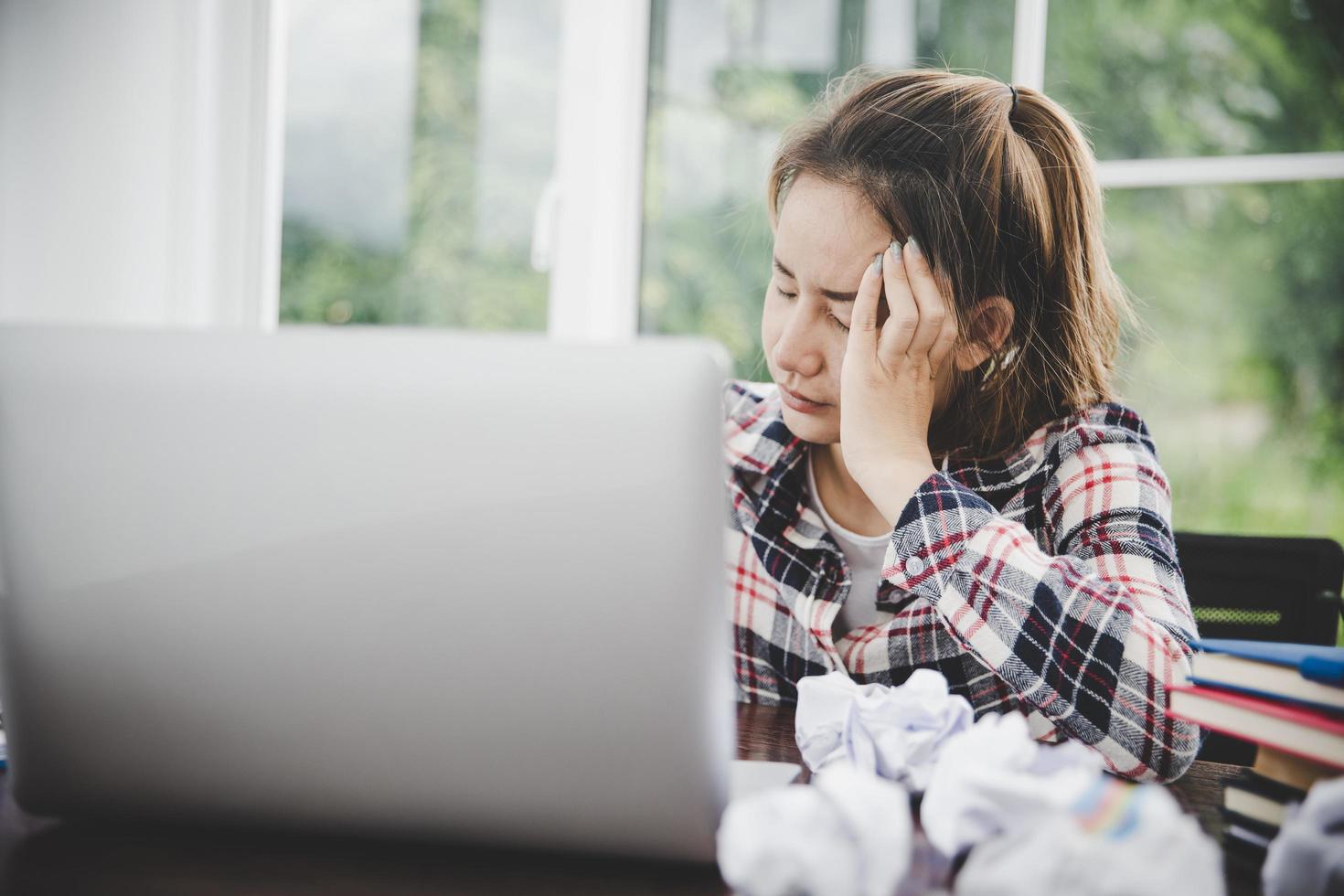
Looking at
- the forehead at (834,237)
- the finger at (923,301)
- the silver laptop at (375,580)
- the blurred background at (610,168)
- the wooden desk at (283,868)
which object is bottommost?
the wooden desk at (283,868)

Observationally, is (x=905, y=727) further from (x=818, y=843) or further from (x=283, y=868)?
(x=283, y=868)

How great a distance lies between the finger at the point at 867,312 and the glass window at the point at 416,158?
62.0 inches

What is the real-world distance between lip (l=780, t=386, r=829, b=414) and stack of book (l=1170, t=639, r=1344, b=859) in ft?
1.95

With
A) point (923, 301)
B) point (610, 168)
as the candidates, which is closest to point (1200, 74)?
point (610, 168)

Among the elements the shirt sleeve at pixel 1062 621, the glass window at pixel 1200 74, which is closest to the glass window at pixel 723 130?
the glass window at pixel 1200 74

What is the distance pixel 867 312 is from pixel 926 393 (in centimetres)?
11

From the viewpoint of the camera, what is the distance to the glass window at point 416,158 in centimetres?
252

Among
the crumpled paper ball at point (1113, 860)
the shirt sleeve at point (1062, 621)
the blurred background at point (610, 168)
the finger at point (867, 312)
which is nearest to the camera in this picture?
the crumpled paper ball at point (1113, 860)

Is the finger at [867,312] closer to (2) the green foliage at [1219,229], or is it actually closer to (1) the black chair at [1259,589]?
(1) the black chair at [1259,589]

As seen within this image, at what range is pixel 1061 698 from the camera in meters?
0.91

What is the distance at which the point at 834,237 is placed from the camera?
1122 millimetres

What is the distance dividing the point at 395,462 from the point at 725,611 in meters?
0.17

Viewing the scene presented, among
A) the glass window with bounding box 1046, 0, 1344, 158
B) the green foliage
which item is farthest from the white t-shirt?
the glass window with bounding box 1046, 0, 1344, 158

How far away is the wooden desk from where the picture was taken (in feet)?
1.71
